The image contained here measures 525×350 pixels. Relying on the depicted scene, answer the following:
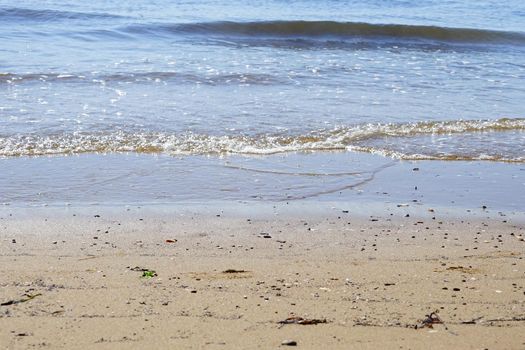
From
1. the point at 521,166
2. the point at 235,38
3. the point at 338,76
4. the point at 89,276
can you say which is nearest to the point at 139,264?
the point at 89,276

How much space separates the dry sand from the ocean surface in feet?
2.95

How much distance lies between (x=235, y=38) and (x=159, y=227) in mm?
11846

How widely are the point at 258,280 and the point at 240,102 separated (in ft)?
18.4

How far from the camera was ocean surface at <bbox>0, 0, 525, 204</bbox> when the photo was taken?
22.6ft

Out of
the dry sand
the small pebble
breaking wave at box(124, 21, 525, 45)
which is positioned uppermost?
breaking wave at box(124, 21, 525, 45)

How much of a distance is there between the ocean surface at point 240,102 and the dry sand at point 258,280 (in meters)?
0.90

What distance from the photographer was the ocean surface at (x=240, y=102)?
690 centimetres

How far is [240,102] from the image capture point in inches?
386

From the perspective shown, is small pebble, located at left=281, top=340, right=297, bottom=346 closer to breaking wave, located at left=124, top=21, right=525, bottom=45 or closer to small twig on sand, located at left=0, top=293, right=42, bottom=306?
small twig on sand, located at left=0, top=293, right=42, bottom=306

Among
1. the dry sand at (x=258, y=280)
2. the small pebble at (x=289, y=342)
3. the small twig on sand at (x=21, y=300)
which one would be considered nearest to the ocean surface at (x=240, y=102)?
the dry sand at (x=258, y=280)

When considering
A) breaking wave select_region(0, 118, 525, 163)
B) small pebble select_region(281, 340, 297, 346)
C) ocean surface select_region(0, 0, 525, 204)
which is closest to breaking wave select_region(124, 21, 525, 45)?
ocean surface select_region(0, 0, 525, 204)

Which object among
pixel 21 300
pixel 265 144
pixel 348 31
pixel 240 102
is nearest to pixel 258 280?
pixel 21 300

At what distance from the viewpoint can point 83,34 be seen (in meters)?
15.4

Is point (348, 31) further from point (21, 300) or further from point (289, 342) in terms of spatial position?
point (289, 342)
